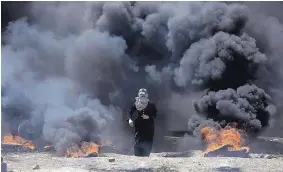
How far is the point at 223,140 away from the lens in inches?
463

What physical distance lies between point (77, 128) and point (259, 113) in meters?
5.23

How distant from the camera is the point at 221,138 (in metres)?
11.9

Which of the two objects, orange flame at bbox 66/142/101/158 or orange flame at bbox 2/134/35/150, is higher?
orange flame at bbox 2/134/35/150

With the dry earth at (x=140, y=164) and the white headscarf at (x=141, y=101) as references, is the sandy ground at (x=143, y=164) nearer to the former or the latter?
the dry earth at (x=140, y=164)

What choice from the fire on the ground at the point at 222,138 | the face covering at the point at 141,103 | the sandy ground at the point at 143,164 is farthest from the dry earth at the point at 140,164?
the face covering at the point at 141,103

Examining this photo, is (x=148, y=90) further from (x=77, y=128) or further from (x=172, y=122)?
(x=77, y=128)

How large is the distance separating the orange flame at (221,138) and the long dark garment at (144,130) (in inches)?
69.9

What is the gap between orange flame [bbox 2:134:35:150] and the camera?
39.0 ft

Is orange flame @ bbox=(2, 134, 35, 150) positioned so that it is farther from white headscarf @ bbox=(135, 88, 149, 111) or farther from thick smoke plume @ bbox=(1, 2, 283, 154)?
white headscarf @ bbox=(135, 88, 149, 111)

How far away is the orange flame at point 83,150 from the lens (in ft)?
36.3

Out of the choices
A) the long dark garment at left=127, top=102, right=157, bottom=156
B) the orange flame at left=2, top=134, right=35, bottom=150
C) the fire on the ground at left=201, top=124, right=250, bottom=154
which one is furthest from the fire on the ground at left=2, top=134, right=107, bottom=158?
the fire on the ground at left=201, top=124, right=250, bottom=154

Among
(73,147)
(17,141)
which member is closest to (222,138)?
(73,147)

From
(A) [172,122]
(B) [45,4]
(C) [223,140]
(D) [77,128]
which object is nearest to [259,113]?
(C) [223,140]

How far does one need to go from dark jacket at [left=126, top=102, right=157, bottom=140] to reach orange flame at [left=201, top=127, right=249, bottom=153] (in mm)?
1835
